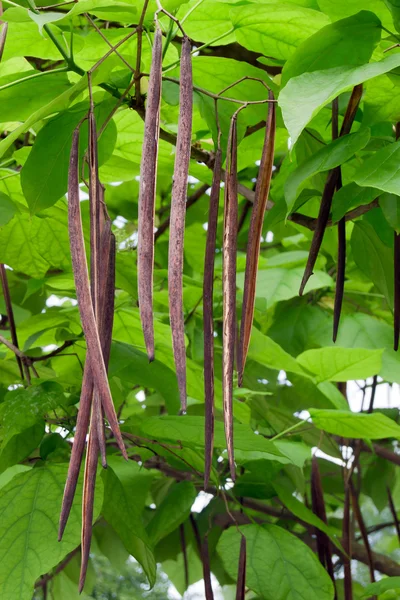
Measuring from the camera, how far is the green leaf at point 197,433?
0.58m

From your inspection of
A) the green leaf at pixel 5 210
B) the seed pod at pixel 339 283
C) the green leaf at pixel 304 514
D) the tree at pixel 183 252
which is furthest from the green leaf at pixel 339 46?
the green leaf at pixel 304 514

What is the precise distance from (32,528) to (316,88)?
0.38 meters

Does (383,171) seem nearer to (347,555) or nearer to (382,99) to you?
(382,99)

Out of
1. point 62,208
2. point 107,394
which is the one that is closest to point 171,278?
point 107,394

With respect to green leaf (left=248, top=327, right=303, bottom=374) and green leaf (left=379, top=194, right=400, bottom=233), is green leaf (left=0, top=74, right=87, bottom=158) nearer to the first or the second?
green leaf (left=379, top=194, right=400, bottom=233)

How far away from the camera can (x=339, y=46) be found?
1.58 ft

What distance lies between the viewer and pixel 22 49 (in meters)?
0.58

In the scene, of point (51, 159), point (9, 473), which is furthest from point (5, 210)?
point (9, 473)

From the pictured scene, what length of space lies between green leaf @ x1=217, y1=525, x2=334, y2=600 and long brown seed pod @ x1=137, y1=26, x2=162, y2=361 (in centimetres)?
48

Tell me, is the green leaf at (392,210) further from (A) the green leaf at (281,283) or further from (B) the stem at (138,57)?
(A) the green leaf at (281,283)

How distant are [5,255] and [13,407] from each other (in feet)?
0.56

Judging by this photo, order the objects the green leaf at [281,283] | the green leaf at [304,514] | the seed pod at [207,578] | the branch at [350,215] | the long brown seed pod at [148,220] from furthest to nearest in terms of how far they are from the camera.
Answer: the green leaf at [281,283] → the green leaf at [304,514] → the seed pod at [207,578] → the branch at [350,215] → the long brown seed pod at [148,220]

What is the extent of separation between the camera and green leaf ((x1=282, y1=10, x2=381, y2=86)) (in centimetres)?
47

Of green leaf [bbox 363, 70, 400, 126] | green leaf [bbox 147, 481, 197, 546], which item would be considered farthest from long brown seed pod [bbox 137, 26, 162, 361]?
green leaf [bbox 147, 481, 197, 546]
